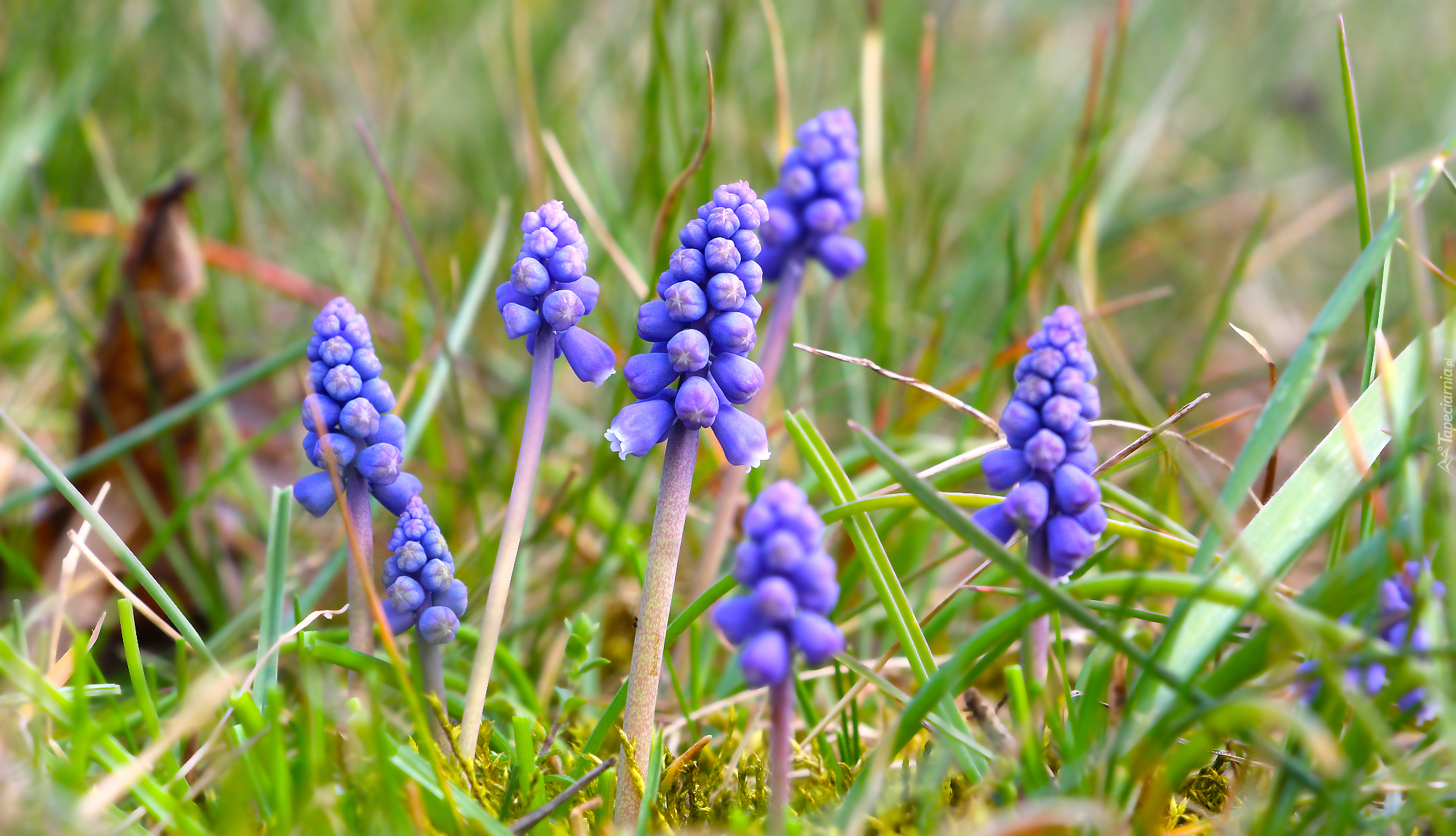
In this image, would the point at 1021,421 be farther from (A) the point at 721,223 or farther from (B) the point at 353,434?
(B) the point at 353,434

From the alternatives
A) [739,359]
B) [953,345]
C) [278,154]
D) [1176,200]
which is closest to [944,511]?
[739,359]

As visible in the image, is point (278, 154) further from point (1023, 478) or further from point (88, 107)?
point (1023, 478)

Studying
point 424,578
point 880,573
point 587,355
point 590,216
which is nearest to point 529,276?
point 587,355

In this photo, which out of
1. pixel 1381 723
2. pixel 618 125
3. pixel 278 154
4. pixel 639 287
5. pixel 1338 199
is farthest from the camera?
pixel 618 125

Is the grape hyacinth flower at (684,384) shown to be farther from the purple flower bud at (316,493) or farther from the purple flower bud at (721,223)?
the purple flower bud at (316,493)

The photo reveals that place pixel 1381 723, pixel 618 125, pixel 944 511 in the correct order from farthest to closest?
pixel 618 125 < pixel 944 511 < pixel 1381 723

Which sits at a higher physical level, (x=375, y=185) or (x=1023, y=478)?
(x=375, y=185)
